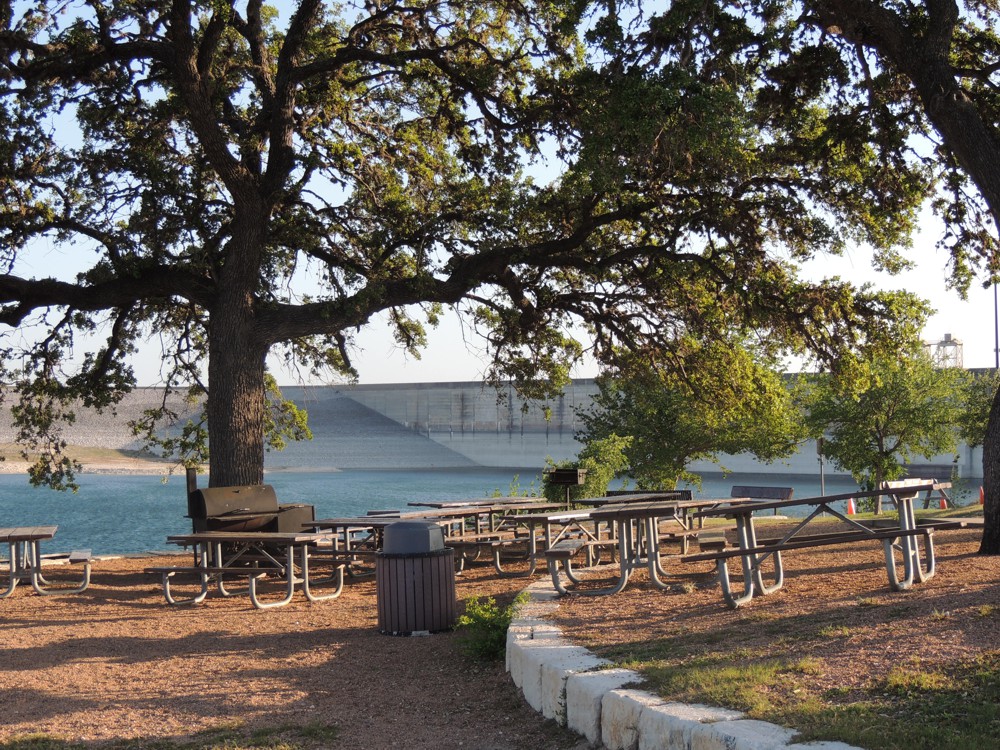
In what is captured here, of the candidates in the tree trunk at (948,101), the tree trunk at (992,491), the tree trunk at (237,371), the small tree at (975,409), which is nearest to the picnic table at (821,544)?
the tree trunk at (992,491)

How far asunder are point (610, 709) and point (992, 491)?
511cm

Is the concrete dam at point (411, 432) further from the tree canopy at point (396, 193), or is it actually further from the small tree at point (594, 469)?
the tree canopy at point (396, 193)

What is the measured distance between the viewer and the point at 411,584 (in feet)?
24.3

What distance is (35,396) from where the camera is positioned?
52.4 ft

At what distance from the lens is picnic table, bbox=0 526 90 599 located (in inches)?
392

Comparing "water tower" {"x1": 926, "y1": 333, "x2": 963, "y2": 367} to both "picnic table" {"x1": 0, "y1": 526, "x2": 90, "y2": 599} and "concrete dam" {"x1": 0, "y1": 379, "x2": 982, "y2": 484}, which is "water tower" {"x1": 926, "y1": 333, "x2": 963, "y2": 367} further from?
"picnic table" {"x1": 0, "y1": 526, "x2": 90, "y2": 599}

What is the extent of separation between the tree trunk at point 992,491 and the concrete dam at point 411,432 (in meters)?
50.2

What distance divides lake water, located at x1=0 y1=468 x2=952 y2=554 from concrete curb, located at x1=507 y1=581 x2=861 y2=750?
44.8 ft

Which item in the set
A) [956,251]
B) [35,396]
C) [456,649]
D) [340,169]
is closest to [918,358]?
[956,251]

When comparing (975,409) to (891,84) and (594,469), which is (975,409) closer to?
(594,469)

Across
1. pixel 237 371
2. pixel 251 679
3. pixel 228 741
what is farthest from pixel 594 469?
pixel 228 741

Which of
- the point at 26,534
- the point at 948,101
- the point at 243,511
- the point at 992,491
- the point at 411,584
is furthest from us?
the point at 243,511

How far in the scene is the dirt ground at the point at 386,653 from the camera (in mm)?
4832

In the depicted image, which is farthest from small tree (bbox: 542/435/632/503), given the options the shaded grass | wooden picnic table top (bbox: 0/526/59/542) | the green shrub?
the shaded grass
